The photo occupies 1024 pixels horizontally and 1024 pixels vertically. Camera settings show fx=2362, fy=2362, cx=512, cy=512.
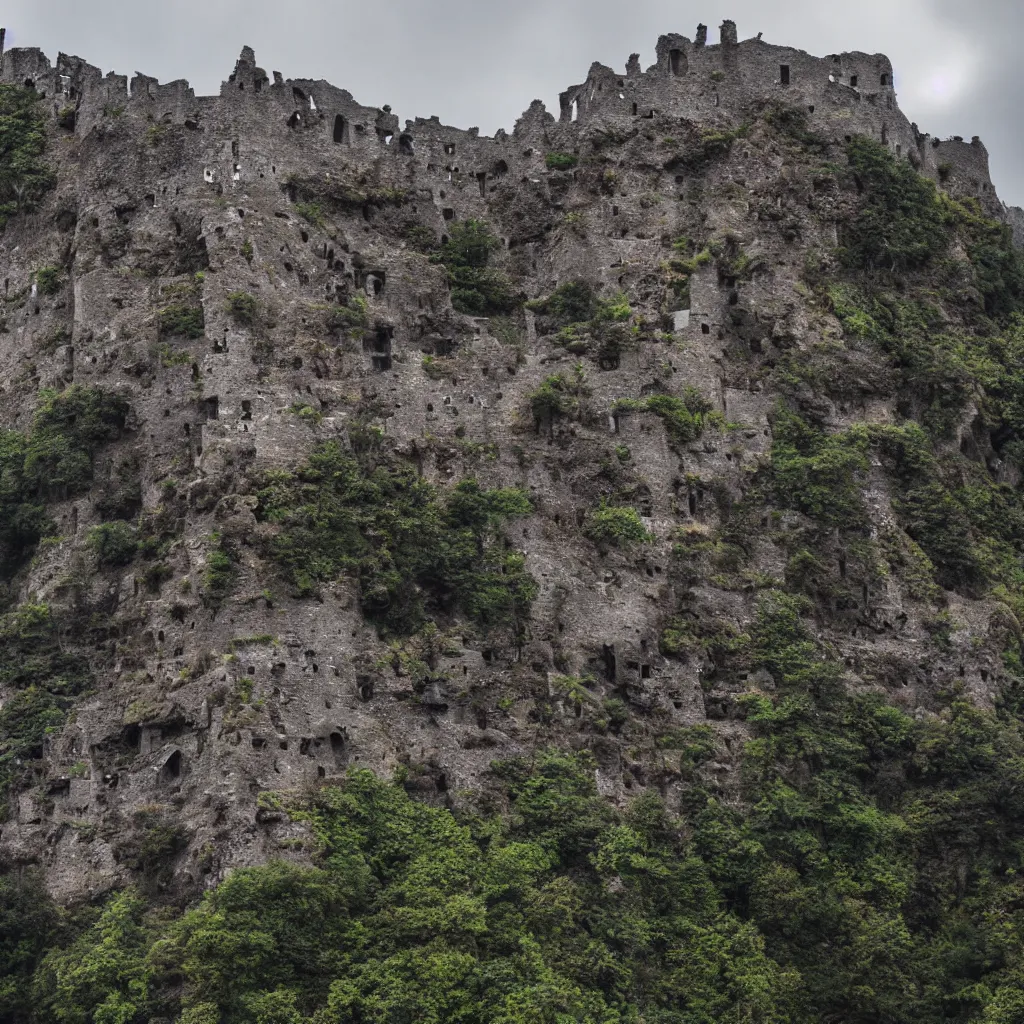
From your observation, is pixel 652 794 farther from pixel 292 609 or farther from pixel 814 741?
pixel 292 609

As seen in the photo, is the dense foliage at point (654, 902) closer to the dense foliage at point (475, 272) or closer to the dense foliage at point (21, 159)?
the dense foliage at point (475, 272)

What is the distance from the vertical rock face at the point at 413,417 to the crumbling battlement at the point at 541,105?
0.14m

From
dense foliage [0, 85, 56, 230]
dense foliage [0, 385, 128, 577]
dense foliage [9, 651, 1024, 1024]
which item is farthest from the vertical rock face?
dense foliage [9, 651, 1024, 1024]

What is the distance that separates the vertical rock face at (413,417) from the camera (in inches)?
2923

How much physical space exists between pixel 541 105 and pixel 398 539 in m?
23.6

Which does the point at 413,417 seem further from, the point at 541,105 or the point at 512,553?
the point at 541,105

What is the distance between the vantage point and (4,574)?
8188 centimetres

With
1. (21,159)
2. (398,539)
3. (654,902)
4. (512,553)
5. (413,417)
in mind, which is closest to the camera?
(654,902)

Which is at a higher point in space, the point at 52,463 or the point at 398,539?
the point at 52,463

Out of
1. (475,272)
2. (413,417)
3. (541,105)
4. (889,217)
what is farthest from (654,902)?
(541,105)

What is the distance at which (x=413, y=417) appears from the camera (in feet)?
274

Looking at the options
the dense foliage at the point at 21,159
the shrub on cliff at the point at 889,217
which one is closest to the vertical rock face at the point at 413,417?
the dense foliage at the point at 21,159

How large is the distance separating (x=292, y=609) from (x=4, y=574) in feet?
41.3

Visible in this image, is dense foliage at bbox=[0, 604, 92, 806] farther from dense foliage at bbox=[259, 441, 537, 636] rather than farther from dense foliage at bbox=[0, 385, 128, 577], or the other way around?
dense foliage at bbox=[259, 441, 537, 636]
